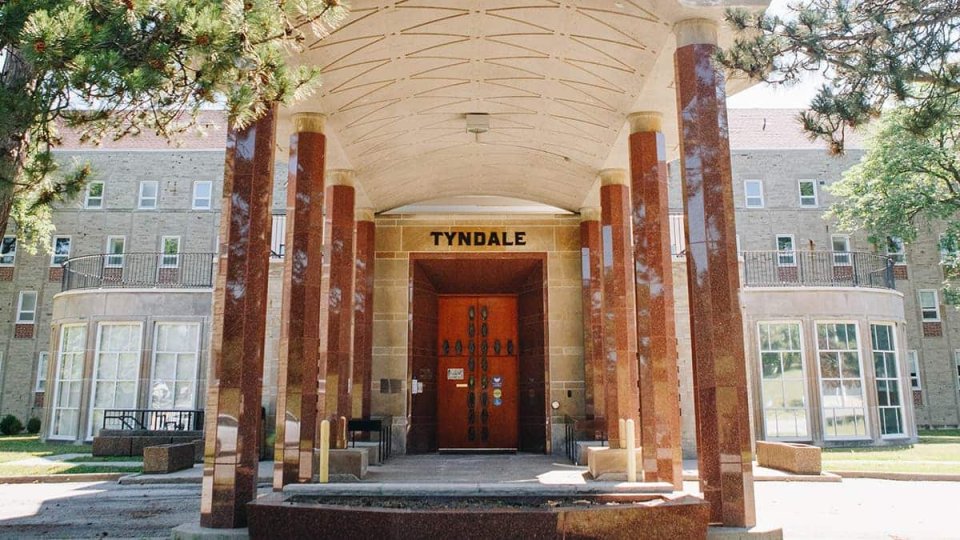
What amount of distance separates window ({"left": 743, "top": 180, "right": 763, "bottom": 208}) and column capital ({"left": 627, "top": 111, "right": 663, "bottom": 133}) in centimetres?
1837

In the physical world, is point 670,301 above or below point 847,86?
below

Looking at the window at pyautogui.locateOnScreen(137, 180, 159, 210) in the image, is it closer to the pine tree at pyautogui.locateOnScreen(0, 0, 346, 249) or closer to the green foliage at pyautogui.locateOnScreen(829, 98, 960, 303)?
the pine tree at pyautogui.locateOnScreen(0, 0, 346, 249)

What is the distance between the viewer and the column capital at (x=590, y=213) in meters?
15.8

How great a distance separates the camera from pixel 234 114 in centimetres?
475

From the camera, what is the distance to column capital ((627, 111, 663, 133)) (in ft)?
33.9

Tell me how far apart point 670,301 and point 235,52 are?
6.85m

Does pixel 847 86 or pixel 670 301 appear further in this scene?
pixel 670 301

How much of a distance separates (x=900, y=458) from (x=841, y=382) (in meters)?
3.37

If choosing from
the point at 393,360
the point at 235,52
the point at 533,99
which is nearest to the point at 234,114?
the point at 235,52

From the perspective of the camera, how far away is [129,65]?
4.12 metres

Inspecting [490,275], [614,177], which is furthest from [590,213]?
[490,275]

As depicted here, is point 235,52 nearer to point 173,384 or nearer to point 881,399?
point 173,384

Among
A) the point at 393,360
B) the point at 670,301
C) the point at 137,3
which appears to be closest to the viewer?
the point at 137,3

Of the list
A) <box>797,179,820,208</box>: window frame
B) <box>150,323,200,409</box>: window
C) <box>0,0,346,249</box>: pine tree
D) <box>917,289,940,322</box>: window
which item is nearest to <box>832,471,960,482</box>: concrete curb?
<box>0,0,346,249</box>: pine tree
